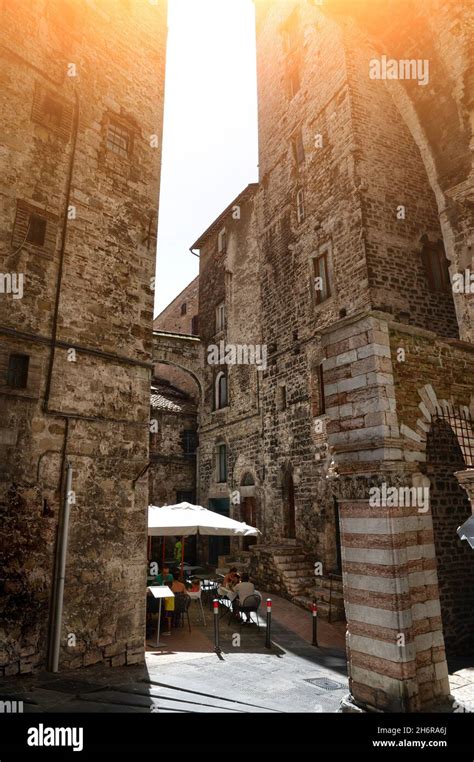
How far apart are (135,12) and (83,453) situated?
413 inches

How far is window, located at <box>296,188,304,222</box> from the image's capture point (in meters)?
16.5

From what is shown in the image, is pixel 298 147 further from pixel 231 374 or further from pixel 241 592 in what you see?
pixel 241 592

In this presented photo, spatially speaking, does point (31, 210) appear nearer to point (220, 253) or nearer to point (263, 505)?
point (263, 505)

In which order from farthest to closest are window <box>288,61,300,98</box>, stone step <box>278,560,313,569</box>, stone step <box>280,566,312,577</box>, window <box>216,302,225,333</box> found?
window <box>216,302,225,333</box> < window <box>288,61,300,98</box> < stone step <box>278,560,313,569</box> < stone step <box>280,566,312,577</box>

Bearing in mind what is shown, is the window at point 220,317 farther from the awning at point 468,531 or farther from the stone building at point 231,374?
the awning at point 468,531

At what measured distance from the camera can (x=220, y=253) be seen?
23.2 metres

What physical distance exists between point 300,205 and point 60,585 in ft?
47.1

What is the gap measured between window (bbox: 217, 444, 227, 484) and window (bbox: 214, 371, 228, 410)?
190cm

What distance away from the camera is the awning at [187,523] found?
406 inches

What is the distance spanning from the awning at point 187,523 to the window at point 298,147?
1288 centimetres

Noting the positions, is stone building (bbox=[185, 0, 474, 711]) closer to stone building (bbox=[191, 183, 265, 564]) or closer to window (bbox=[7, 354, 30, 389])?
stone building (bbox=[191, 183, 265, 564])

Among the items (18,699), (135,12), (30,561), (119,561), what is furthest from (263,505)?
(135,12)

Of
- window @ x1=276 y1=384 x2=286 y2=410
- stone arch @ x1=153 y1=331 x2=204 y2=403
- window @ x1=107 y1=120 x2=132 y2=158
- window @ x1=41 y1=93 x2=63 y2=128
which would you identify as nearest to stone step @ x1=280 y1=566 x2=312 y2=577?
window @ x1=276 y1=384 x2=286 y2=410

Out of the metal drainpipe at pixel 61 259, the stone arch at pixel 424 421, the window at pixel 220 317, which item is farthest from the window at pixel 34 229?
the window at pixel 220 317
